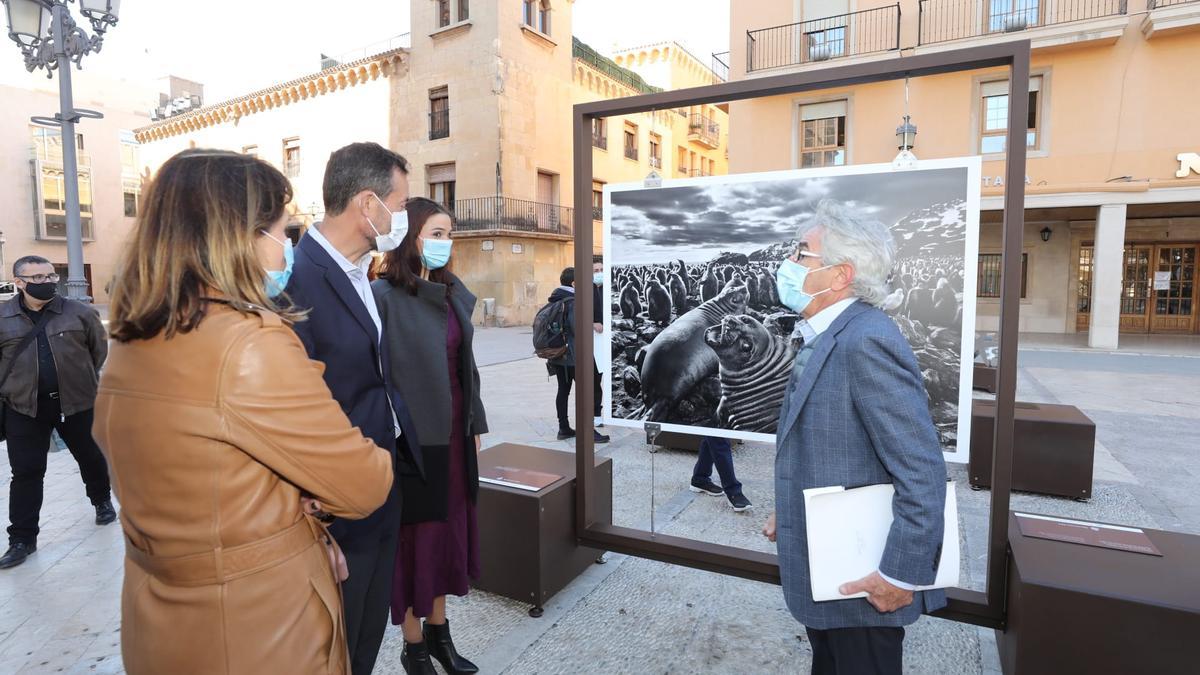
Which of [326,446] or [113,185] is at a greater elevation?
[113,185]

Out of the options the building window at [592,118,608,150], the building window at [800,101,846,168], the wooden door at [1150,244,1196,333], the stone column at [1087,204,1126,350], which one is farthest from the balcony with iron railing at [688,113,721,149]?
the stone column at [1087,204,1126,350]

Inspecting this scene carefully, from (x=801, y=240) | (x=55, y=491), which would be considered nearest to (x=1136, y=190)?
(x=801, y=240)

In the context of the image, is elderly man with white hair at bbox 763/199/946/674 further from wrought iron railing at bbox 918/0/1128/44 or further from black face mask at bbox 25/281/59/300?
wrought iron railing at bbox 918/0/1128/44

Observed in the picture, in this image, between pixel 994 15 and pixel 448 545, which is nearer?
pixel 448 545

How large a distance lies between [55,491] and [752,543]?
5.10 metres

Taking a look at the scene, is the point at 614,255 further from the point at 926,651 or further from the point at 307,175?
the point at 307,175

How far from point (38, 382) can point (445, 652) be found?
3.05m

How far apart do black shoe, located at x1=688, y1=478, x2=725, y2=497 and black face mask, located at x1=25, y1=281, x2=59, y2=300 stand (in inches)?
168

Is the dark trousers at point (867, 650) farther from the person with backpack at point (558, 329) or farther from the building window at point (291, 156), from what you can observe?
the building window at point (291, 156)

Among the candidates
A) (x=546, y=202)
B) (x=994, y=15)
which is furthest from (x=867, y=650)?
(x=546, y=202)

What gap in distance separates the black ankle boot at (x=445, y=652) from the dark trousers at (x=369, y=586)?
0.49 m

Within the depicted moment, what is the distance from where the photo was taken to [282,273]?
165 cm

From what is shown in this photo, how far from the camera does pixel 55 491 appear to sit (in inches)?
185

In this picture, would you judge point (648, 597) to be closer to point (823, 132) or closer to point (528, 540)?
point (528, 540)
